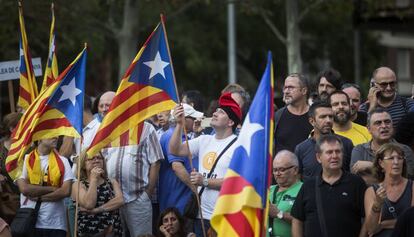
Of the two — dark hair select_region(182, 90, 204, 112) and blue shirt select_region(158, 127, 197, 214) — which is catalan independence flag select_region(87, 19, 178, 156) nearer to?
blue shirt select_region(158, 127, 197, 214)

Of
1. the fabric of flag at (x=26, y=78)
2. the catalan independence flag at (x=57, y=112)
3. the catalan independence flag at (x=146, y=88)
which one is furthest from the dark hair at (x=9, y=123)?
the catalan independence flag at (x=146, y=88)

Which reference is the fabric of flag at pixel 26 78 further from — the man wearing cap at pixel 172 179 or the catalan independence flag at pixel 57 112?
the man wearing cap at pixel 172 179

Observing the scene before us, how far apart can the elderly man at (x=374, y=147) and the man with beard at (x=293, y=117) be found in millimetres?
1245

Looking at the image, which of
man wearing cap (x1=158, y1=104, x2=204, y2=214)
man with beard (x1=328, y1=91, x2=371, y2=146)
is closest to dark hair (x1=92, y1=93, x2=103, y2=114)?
man wearing cap (x1=158, y1=104, x2=204, y2=214)

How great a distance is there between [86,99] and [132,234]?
6.86ft

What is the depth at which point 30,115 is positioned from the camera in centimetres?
1202

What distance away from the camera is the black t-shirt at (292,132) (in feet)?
→ 40.1

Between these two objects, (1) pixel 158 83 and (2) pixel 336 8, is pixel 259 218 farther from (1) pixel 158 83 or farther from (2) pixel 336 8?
(2) pixel 336 8

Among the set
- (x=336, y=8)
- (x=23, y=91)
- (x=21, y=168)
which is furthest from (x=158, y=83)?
(x=336, y=8)

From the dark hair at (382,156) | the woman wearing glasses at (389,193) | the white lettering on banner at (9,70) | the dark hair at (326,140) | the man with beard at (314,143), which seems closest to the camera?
the woman wearing glasses at (389,193)

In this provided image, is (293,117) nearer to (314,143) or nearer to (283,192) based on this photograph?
(314,143)

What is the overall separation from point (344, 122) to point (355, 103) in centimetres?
93

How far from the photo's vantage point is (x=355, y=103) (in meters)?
12.8

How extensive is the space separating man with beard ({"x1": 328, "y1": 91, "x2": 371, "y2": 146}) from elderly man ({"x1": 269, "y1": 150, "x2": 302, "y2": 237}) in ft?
3.40
